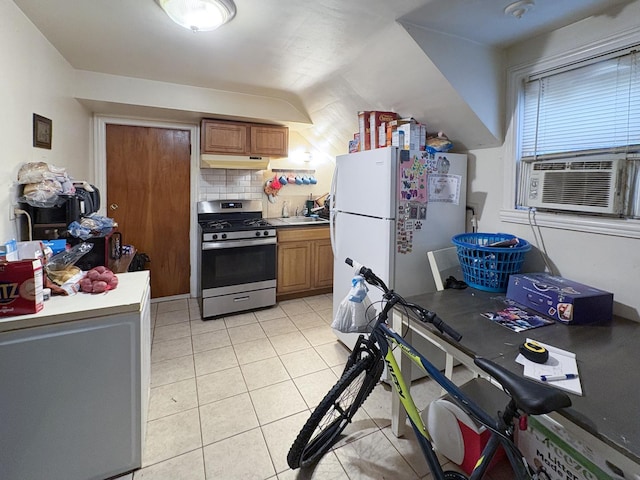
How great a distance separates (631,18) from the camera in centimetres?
153

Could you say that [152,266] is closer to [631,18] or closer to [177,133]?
[177,133]

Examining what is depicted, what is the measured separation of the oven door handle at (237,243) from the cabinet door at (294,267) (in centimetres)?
20

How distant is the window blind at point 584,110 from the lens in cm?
159

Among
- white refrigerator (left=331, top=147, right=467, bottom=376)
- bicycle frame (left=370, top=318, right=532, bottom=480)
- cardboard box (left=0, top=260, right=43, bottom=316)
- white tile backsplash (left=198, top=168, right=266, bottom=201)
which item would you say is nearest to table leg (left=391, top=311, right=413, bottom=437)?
bicycle frame (left=370, top=318, right=532, bottom=480)

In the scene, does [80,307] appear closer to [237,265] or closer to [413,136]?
[237,265]

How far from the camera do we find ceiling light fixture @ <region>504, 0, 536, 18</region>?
1581 mm

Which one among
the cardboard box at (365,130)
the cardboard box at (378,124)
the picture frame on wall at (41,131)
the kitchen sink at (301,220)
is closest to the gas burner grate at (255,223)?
the kitchen sink at (301,220)

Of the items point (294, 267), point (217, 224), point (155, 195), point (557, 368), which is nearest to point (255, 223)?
point (217, 224)

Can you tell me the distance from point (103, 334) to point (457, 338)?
147 centimetres

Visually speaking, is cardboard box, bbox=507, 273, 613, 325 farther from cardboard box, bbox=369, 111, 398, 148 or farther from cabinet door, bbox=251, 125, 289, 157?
cabinet door, bbox=251, 125, 289, 157

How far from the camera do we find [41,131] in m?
2.02

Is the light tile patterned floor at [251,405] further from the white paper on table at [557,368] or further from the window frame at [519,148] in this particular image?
the window frame at [519,148]

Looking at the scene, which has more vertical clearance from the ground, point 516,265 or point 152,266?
point 516,265

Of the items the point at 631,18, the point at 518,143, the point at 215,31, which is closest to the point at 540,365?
the point at 518,143
